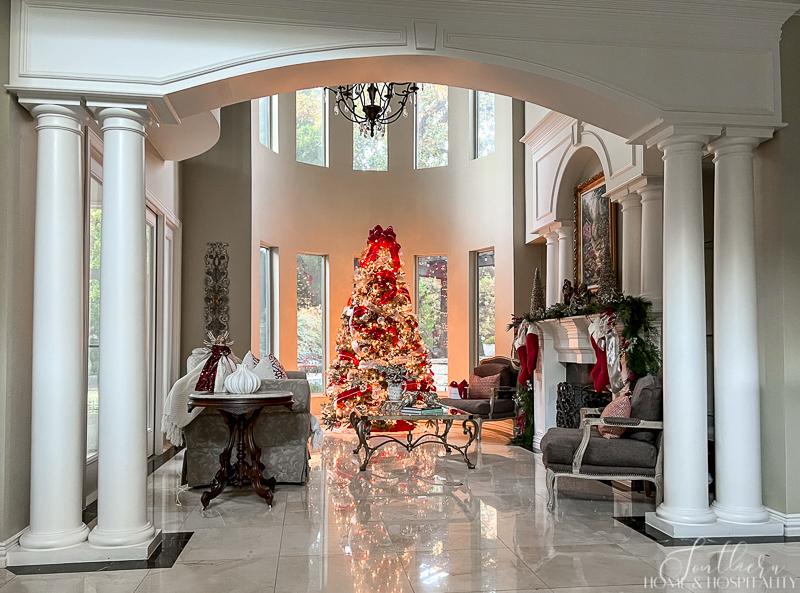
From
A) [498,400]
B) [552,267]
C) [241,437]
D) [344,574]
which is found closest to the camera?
[344,574]

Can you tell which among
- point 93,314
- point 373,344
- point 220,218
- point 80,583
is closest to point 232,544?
point 80,583

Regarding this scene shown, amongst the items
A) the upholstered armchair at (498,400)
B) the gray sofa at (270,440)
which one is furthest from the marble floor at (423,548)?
the upholstered armchair at (498,400)

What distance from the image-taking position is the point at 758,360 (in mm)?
5152

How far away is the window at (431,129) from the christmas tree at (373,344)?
8.91 feet

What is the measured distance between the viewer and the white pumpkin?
5918mm

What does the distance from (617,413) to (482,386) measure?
4.57 meters

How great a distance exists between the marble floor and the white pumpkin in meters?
0.92

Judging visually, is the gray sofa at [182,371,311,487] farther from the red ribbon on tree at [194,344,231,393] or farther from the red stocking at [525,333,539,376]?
the red stocking at [525,333,539,376]

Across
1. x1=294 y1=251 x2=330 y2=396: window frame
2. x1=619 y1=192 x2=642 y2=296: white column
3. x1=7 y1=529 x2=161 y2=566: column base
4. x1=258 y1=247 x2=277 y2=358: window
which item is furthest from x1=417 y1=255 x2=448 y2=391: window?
x1=7 y1=529 x2=161 y2=566: column base

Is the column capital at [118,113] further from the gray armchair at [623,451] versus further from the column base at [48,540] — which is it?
the gray armchair at [623,451]

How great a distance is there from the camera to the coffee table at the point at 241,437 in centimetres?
570

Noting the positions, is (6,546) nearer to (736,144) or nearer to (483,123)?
(736,144)

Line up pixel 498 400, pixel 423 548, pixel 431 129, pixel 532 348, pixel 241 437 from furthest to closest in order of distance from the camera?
pixel 431 129 → pixel 498 400 → pixel 532 348 → pixel 241 437 → pixel 423 548

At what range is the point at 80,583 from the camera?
4.06 m
